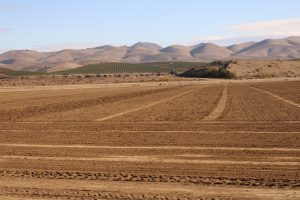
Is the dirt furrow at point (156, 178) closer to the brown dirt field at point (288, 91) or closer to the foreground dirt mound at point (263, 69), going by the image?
the brown dirt field at point (288, 91)

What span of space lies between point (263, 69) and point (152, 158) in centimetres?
11120

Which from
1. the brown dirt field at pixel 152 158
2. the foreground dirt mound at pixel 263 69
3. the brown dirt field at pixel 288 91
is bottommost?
the foreground dirt mound at pixel 263 69

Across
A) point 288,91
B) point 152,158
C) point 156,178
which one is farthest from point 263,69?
point 156,178

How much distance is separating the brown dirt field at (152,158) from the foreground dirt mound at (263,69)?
93457 millimetres

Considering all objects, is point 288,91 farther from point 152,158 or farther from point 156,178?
point 156,178

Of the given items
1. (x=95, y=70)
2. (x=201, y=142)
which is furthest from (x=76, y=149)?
(x=95, y=70)

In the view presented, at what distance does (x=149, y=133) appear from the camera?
20297 millimetres

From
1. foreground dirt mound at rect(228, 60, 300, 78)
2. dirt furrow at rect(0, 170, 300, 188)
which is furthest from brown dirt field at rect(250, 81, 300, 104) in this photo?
foreground dirt mound at rect(228, 60, 300, 78)

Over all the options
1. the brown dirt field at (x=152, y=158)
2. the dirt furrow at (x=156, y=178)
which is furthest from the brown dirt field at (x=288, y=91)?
the dirt furrow at (x=156, y=178)

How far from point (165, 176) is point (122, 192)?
5.61ft

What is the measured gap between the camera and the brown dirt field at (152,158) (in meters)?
11.1

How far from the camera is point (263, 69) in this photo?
122750 millimetres

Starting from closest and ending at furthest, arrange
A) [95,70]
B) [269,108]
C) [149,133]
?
[149,133]
[269,108]
[95,70]

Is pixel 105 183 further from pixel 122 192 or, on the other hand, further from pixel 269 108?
pixel 269 108
